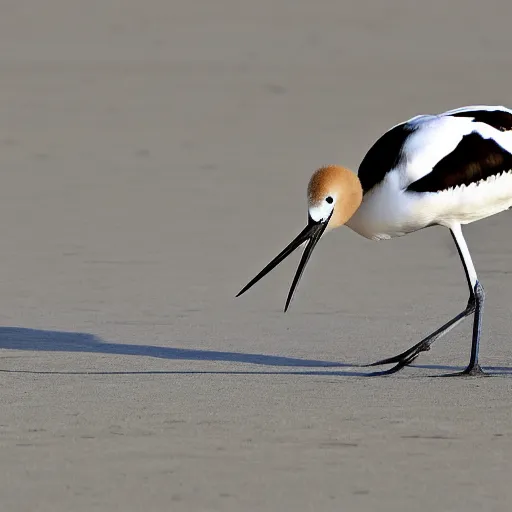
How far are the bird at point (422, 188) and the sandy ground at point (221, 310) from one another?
16.3 inches

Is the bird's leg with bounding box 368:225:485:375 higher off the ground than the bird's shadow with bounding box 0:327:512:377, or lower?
higher

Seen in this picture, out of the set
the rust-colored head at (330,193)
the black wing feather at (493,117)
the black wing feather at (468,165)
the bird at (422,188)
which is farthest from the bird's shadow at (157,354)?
the black wing feather at (493,117)

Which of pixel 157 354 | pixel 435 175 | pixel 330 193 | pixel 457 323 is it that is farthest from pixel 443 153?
pixel 157 354

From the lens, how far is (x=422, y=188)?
6.63 metres

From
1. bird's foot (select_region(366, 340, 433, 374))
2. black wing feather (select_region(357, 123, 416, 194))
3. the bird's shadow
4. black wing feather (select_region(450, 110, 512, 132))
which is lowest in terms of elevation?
the bird's shadow

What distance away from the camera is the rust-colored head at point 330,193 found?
21.5 feet

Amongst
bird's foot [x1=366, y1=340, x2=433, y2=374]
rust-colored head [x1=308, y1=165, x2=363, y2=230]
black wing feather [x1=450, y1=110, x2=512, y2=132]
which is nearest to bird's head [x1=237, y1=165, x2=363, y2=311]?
rust-colored head [x1=308, y1=165, x2=363, y2=230]

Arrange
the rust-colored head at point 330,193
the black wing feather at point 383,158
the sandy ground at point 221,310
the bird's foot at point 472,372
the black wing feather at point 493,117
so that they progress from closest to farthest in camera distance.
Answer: the sandy ground at point 221,310, the bird's foot at point 472,372, the rust-colored head at point 330,193, the black wing feather at point 383,158, the black wing feather at point 493,117

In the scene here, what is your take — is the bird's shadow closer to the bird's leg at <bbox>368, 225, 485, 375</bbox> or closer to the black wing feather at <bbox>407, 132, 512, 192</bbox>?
the bird's leg at <bbox>368, 225, 485, 375</bbox>

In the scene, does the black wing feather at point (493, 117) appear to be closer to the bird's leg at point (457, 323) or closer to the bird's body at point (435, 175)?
the bird's body at point (435, 175)

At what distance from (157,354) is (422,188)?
1369 millimetres

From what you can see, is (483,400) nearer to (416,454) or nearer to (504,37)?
(416,454)

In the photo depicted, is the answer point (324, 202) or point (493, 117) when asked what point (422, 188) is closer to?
point (324, 202)

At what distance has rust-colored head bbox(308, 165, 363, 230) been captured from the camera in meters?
6.55
